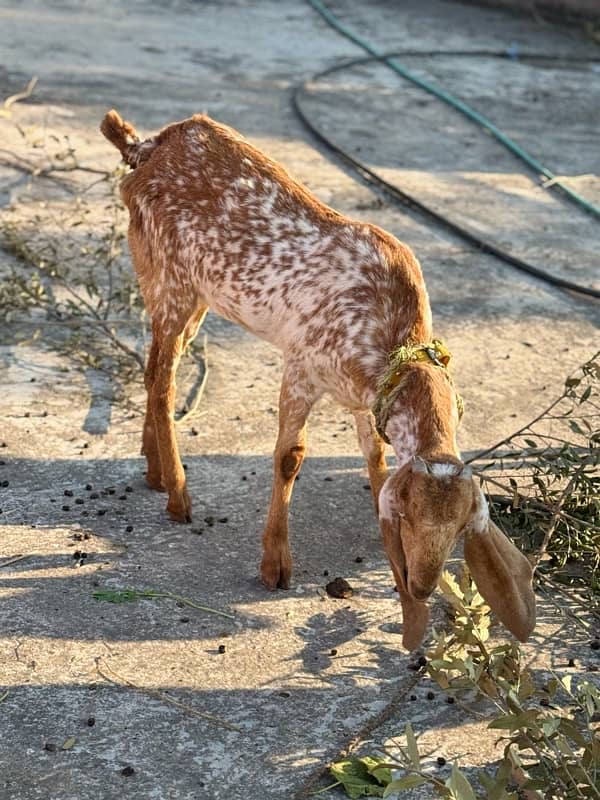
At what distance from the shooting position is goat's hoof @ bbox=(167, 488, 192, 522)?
208 inches

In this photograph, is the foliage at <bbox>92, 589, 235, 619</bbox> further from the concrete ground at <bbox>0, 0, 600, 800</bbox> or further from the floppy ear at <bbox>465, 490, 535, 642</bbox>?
the floppy ear at <bbox>465, 490, 535, 642</bbox>

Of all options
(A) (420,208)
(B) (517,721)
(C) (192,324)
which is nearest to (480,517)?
(B) (517,721)

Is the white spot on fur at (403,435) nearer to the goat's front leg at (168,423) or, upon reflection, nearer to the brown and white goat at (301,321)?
the brown and white goat at (301,321)

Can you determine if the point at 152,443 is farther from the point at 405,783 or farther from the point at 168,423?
the point at 405,783

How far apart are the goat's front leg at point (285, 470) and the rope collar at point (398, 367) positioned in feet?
1.72

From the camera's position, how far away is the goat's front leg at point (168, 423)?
5.30 metres

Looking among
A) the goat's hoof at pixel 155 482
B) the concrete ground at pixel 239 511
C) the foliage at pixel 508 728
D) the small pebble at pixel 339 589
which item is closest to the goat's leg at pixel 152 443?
the goat's hoof at pixel 155 482

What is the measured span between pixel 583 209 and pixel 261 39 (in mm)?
5263

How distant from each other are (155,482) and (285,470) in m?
0.81

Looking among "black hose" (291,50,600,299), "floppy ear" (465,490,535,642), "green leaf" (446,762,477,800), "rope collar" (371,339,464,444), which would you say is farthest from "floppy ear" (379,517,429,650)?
"black hose" (291,50,600,299)

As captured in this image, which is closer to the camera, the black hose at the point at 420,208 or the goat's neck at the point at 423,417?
the goat's neck at the point at 423,417

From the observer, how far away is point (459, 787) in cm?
353

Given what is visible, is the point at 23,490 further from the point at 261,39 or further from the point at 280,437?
the point at 261,39

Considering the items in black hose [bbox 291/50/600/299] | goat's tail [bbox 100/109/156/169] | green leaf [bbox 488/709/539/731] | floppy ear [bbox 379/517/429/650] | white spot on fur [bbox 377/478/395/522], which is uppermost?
goat's tail [bbox 100/109/156/169]
